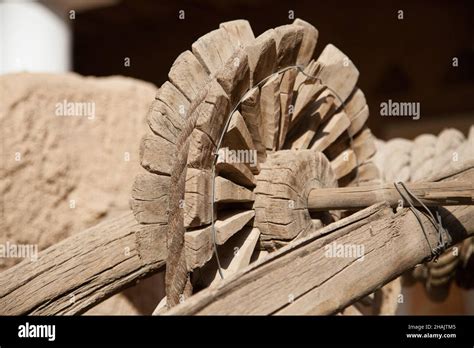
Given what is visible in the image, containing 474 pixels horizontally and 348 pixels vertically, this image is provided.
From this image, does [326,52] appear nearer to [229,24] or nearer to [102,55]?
[229,24]

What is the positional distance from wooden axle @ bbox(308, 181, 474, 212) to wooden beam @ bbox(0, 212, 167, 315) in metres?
0.44

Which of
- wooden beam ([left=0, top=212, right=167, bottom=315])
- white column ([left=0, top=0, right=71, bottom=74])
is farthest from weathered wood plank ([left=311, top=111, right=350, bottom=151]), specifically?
white column ([left=0, top=0, right=71, bottom=74])

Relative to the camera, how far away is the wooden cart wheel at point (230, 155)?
152 centimetres

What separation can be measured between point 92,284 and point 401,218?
2.65 feet

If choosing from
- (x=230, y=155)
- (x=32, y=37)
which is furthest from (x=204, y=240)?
(x=32, y=37)

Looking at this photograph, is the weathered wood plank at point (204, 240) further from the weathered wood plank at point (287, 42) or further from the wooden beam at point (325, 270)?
the weathered wood plank at point (287, 42)

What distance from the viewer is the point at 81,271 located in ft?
5.86

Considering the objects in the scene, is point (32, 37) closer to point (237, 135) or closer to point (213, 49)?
point (213, 49)

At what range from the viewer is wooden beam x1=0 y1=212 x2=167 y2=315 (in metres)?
1.75

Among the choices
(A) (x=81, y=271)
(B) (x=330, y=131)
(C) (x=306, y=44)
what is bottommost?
(A) (x=81, y=271)

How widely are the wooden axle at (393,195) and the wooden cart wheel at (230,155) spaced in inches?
2.8

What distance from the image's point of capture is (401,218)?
1.63 metres

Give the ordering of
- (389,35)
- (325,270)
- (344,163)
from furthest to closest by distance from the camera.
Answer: (389,35), (344,163), (325,270)

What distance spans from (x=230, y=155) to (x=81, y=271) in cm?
52
